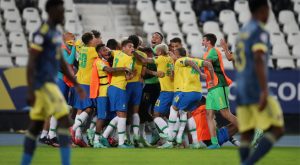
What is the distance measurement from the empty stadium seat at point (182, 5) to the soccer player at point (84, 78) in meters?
11.0

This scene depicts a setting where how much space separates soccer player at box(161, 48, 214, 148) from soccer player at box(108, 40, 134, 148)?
3.28ft

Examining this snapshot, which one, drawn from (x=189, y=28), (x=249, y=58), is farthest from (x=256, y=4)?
(x=189, y=28)

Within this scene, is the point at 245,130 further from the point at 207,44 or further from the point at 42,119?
the point at 207,44

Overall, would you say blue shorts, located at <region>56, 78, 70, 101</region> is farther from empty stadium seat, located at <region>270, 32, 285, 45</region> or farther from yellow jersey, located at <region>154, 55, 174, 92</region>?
empty stadium seat, located at <region>270, 32, 285, 45</region>

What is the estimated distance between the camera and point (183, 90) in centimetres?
1909

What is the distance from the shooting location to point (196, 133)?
19.3m

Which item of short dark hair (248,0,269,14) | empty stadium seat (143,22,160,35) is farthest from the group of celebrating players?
empty stadium seat (143,22,160,35)

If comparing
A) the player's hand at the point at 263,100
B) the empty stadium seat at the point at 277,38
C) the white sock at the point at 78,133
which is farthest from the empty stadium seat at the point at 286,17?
the player's hand at the point at 263,100

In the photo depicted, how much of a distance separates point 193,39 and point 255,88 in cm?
1733

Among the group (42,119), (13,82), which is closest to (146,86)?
(13,82)

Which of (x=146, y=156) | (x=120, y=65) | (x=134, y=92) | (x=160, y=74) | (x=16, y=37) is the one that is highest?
(x=16, y=37)

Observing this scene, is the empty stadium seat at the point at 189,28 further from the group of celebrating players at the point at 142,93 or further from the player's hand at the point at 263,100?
the player's hand at the point at 263,100

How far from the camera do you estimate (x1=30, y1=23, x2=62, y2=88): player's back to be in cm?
1158

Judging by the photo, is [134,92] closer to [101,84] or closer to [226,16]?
[101,84]
